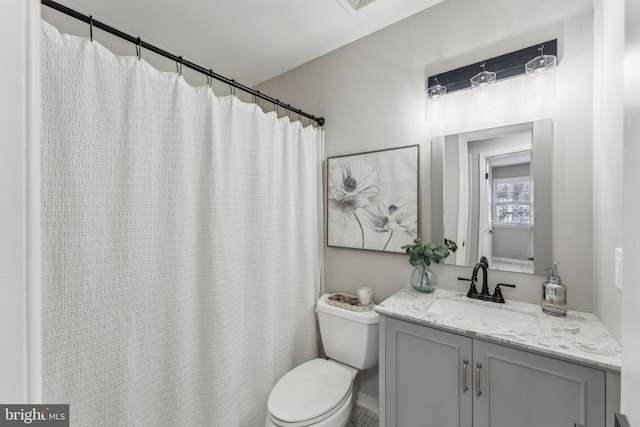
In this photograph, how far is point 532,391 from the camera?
3.05 feet

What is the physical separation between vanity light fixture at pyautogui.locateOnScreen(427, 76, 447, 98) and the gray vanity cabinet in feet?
4.28

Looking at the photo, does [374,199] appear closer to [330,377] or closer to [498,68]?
[498,68]

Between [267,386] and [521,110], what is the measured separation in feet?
6.93

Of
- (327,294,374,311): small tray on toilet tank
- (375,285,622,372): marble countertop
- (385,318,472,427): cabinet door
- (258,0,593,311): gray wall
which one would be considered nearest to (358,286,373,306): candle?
(327,294,374,311): small tray on toilet tank

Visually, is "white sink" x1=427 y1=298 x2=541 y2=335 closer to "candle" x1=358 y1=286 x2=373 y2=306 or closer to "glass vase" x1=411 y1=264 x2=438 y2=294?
"glass vase" x1=411 y1=264 x2=438 y2=294

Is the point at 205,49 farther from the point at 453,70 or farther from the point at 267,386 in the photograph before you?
the point at 267,386

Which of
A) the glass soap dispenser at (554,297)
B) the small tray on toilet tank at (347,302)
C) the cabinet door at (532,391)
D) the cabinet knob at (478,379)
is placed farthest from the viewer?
the small tray on toilet tank at (347,302)

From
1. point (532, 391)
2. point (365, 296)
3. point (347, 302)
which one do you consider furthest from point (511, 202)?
point (347, 302)

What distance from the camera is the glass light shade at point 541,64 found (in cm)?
123

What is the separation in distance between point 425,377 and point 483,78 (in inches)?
60.9

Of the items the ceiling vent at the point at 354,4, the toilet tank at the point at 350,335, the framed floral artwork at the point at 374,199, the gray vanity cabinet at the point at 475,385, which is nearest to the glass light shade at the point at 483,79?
the framed floral artwork at the point at 374,199

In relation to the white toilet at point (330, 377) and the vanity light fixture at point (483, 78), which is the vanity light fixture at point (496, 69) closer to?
the vanity light fixture at point (483, 78)

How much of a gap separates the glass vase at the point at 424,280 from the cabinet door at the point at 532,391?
440 millimetres

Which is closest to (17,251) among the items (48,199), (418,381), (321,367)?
(48,199)
